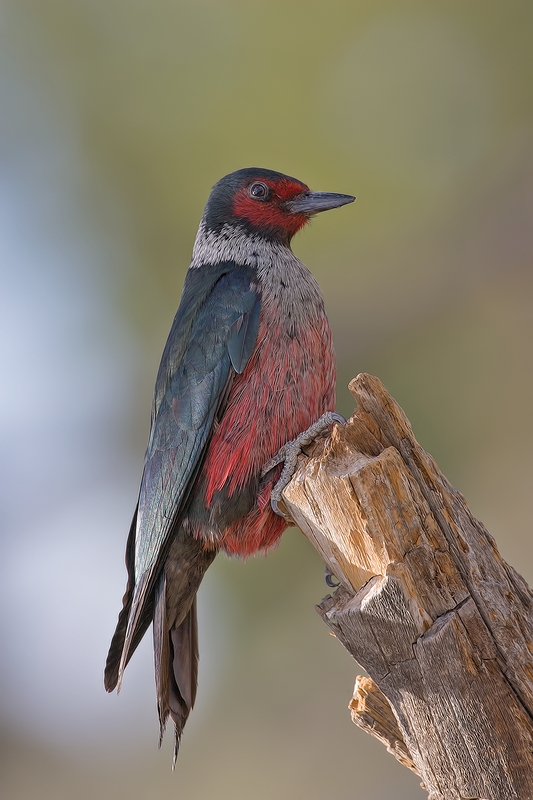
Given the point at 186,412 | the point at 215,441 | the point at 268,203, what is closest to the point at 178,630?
the point at 215,441

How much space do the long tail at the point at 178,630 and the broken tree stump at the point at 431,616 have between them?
1.08m

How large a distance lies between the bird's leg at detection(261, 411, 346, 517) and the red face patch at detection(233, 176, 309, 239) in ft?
4.59

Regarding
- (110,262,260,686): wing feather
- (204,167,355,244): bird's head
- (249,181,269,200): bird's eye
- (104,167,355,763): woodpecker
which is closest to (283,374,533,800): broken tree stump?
(104,167,355,763): woodpecker

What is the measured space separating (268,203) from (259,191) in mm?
83

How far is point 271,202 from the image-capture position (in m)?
4.09

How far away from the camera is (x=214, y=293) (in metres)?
3.64

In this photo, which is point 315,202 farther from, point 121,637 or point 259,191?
point 121,637

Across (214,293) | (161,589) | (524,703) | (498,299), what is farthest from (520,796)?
(498,299)

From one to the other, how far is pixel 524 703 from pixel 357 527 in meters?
0.72

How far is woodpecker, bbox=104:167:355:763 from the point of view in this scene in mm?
3299

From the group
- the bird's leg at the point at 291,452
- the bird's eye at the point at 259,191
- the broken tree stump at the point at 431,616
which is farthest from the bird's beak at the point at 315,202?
the broken tree stump at the point at 431,616

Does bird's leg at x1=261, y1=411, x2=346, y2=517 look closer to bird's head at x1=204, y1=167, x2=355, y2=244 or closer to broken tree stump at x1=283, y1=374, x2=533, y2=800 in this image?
broken tree stump at x1=283, y1=374, x2=533, y2=800

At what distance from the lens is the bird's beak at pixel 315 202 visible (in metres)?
4.05

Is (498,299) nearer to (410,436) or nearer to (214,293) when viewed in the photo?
(214,293)
